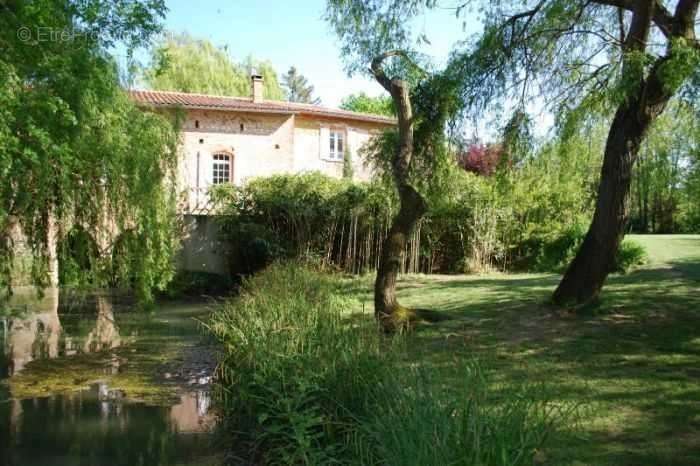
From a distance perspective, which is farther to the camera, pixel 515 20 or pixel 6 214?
pixel 515 20

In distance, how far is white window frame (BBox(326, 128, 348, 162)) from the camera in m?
24.6

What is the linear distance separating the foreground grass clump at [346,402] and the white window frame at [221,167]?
16794mm

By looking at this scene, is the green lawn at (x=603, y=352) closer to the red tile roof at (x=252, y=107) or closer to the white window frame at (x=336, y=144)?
the red tile roof at (x=252, y=107)

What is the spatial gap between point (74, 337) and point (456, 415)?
8.85 metres

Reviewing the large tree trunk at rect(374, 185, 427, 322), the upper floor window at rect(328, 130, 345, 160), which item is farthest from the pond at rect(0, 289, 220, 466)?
the upper floor window at rect(328, 130, 345, 160)

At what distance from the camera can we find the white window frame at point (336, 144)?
2464 cm

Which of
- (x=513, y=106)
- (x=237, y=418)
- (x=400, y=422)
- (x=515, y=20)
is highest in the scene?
(x=515, y=20)

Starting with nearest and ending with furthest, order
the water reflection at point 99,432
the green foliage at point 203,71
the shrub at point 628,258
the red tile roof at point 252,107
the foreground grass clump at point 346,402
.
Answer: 1. the foreground grass clump at point 346,402
2. the water reflection at point 99,432
3. the shrub at point 628,258
4. the red tile roof at point 252,107
5. the green foliage at point 203,71

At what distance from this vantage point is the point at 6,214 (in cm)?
589

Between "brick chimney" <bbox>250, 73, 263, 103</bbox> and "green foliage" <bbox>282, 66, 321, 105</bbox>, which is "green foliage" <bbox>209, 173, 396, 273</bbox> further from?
"green foliage" <bbox>282, 66, 321, 105</bbox>

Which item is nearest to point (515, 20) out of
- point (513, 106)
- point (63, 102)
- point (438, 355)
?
point (513, 106)

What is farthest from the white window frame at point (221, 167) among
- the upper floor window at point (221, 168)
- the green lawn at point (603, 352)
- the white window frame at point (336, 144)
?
the green lawn at point (603, 352)

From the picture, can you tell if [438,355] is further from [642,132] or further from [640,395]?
[642,132]

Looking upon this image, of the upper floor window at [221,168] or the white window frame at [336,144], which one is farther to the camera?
the white window frame at [336,144]
